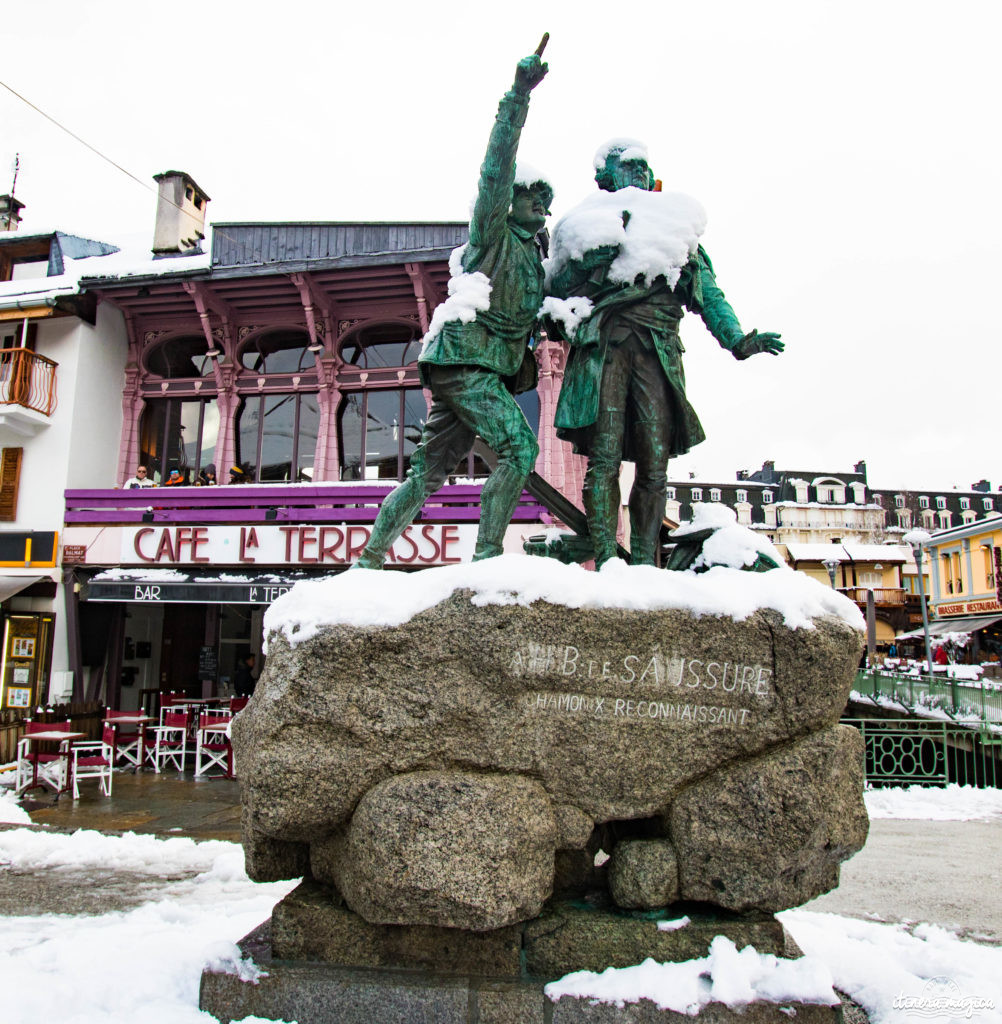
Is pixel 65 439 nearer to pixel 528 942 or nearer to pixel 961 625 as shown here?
pixel 528 942

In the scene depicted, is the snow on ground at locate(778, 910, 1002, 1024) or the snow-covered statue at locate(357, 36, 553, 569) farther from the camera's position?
the snow-covered statue at locate(357, 36, 553, 569)

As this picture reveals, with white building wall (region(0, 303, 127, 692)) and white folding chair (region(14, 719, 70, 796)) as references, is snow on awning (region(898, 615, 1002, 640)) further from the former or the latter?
white folding chair (region(14, 719, 70, 796))

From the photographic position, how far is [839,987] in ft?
11.7

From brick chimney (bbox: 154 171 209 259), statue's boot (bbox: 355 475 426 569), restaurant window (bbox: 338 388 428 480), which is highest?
brick chimney (bbox: 154 171 209 259)

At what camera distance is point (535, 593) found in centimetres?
312

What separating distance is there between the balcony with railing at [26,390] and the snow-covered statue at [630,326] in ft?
39.9

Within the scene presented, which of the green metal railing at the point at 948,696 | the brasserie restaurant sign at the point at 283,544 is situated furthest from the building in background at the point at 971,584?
the brasserie restaurant sign at the point at 283,544

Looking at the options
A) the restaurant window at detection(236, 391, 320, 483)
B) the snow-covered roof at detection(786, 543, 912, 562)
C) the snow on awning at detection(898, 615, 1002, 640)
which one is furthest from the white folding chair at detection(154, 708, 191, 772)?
the snow-covered roof at detection(786, 543, 912, 562)

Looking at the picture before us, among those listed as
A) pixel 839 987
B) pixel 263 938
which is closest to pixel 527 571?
pixel 263 938

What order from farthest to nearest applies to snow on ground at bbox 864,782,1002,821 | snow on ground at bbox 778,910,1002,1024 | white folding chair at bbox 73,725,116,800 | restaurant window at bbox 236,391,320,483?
restaurant window at bbox 236,391,320,483
white folding chair at bbox 73,725,116,800
snow on ground at bbox 864,782,1002,821
snow on ground at bbox 778,910,1002,1024

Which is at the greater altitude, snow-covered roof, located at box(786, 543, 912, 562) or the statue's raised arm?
snow-covered roof, located at box(786, 543, 912, 562)

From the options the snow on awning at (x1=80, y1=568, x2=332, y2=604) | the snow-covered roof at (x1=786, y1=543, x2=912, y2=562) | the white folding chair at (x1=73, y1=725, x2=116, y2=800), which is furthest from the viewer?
the snow-covered roof at (x1=786, y1=543, x2=912, y2=562)

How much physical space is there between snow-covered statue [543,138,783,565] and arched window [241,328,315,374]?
36.5 feet

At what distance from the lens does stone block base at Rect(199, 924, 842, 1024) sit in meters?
2.93
